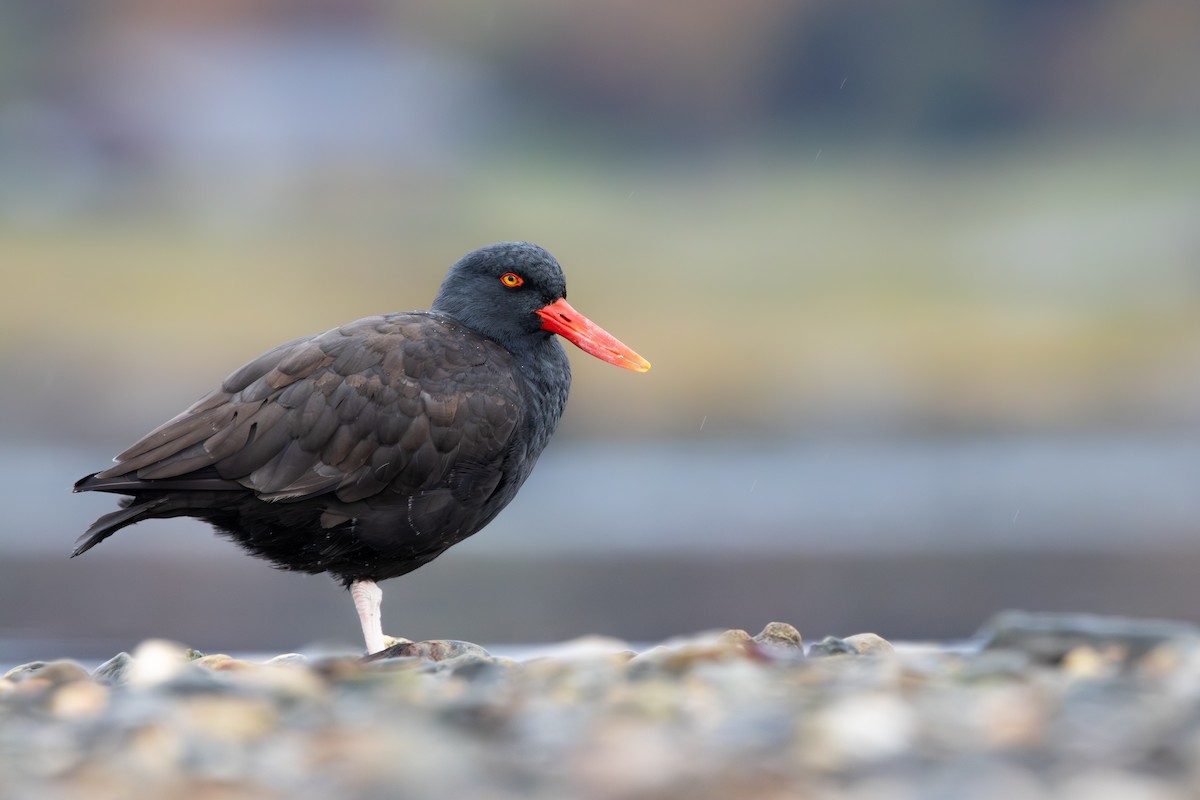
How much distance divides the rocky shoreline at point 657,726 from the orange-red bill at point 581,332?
1.76 metres

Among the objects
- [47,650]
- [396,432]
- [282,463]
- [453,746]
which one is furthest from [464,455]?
[47,650]

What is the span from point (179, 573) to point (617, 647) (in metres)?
6.38

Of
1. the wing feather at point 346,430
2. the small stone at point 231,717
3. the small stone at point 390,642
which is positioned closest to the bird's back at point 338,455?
the wing feather at point 346,430

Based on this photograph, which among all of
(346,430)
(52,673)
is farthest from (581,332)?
(52,673)

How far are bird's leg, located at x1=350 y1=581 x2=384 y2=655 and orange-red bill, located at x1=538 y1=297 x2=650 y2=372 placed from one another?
3.83ft

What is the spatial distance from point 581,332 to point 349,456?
1.11m

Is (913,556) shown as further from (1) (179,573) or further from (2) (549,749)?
(2) (549,749)

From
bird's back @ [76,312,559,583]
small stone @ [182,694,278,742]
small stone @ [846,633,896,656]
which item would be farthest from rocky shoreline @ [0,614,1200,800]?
bird's back @ [76,312,559,583]

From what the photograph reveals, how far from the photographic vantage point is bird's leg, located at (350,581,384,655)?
5.48 metres

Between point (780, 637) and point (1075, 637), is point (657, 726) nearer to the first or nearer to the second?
point (1075, 637)

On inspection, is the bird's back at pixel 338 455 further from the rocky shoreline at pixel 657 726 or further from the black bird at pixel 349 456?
the rocky shoreline at pixel 657 726

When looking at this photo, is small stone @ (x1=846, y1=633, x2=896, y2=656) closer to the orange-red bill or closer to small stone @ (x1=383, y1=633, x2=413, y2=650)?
the orange-red bill

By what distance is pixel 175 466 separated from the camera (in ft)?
17.1

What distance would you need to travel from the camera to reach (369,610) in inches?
219
